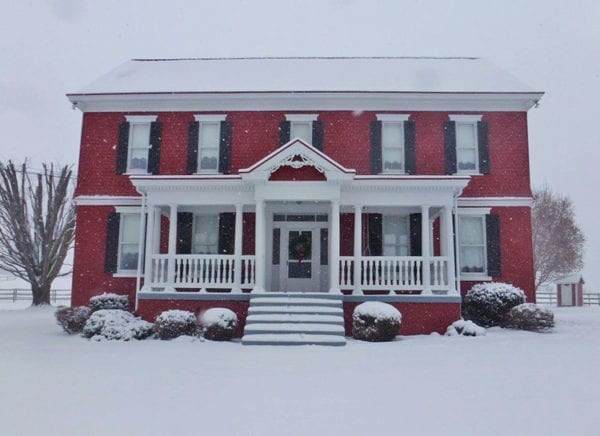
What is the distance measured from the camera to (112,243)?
1772 centimetres

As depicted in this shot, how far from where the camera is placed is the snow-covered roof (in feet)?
60.2

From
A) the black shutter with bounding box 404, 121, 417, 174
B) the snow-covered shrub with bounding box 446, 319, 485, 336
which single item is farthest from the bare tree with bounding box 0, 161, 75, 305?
the snow-covered shrub with bounding box 446, 319, 485, 336

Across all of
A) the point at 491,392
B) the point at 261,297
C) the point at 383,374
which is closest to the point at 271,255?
the point at 261,297

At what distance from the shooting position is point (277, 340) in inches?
490

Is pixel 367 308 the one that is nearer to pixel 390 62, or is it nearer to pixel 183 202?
pixel 183 202

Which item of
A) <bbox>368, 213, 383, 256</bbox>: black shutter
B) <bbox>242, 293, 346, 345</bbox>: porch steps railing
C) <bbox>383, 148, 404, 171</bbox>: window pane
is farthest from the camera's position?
<bbox>383, 148, 404, 171</bbox>: window pane

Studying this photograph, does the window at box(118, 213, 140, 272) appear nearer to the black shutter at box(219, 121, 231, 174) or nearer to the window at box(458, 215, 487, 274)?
the black shutter at box(219, 121, 231, 174)

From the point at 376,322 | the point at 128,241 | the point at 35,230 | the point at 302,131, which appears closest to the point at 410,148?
the point at 302,131

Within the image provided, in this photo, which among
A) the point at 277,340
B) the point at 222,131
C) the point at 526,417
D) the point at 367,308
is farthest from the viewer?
the point at 222,131

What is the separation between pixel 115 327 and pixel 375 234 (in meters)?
8.38

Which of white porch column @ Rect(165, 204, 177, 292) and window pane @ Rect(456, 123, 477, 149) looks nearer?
white porch column @ Rect(165, 204, 177, 292)

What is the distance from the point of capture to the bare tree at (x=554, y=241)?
3541cm

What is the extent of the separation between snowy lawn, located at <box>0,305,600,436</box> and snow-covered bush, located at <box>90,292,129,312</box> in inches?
154

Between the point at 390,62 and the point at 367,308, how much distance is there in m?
11.7
